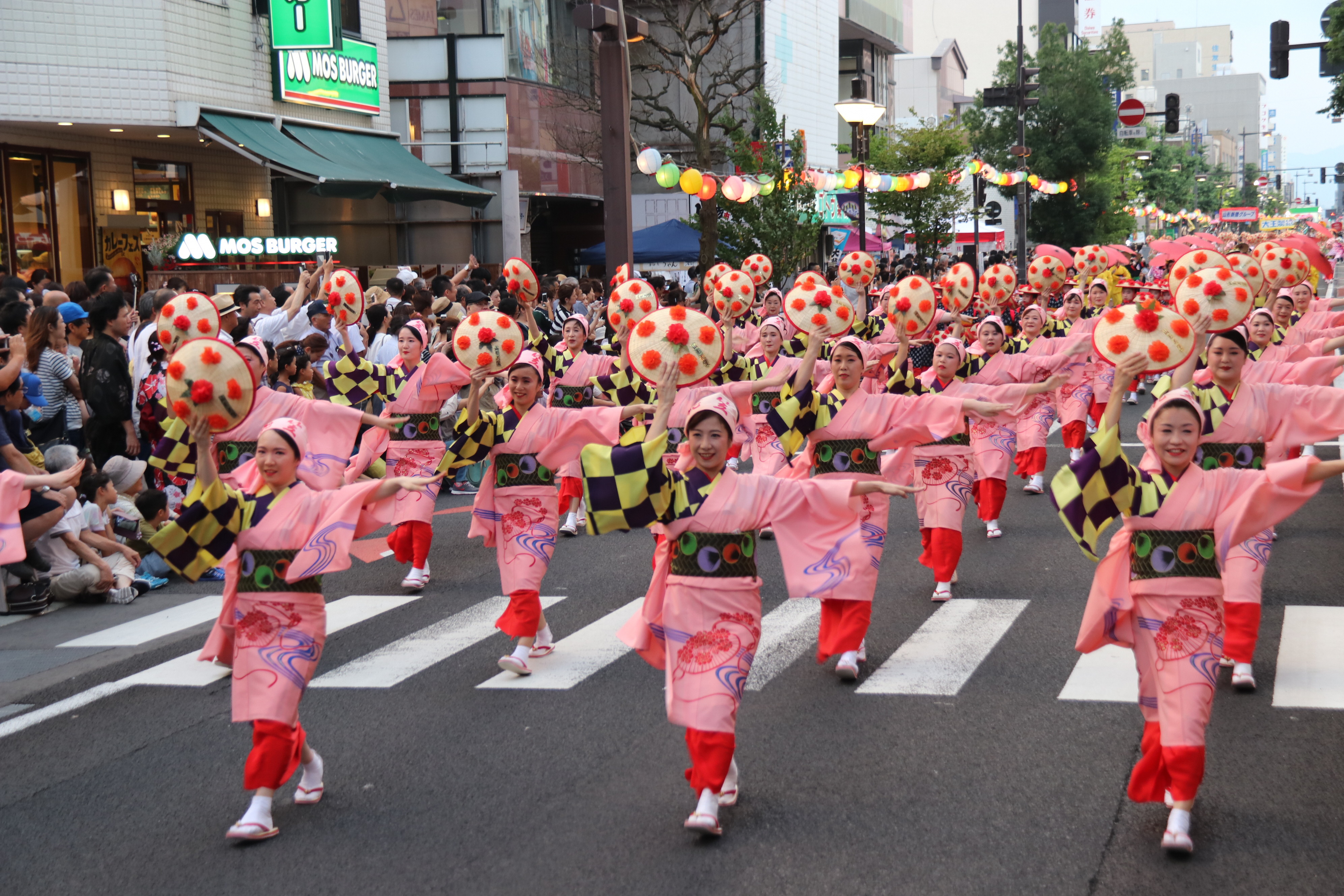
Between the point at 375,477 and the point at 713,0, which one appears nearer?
the point at 375,477

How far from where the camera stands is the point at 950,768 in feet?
18.0

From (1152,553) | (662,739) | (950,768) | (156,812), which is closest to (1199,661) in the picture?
(1152,553)

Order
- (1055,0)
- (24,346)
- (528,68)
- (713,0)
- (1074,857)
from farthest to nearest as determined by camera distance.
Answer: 1. (1055,0)
2. (713,0)
3. (528,68)
4. (24,346)
5. (1074,857)

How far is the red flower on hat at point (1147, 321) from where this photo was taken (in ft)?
17.1

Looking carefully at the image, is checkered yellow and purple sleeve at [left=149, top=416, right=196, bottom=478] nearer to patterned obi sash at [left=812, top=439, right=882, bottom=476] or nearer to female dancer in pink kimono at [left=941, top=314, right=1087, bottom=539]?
patterned obi sash at [left=812, top=439, right=882, bottom=476]

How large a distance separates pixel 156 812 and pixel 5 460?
3580 mm

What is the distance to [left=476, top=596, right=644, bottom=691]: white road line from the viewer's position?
693cm

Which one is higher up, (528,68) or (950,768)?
(528,68)

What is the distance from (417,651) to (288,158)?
40.3ft

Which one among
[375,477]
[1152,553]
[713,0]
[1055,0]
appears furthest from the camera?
[1055,0]

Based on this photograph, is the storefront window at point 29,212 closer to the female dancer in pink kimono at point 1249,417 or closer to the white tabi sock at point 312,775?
the white tabi sock at point 312,775

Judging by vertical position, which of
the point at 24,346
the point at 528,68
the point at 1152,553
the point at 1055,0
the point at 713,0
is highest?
the point at 1055,0

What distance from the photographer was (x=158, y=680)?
727 centimetres

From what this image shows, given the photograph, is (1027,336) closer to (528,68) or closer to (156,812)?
(156,812)
